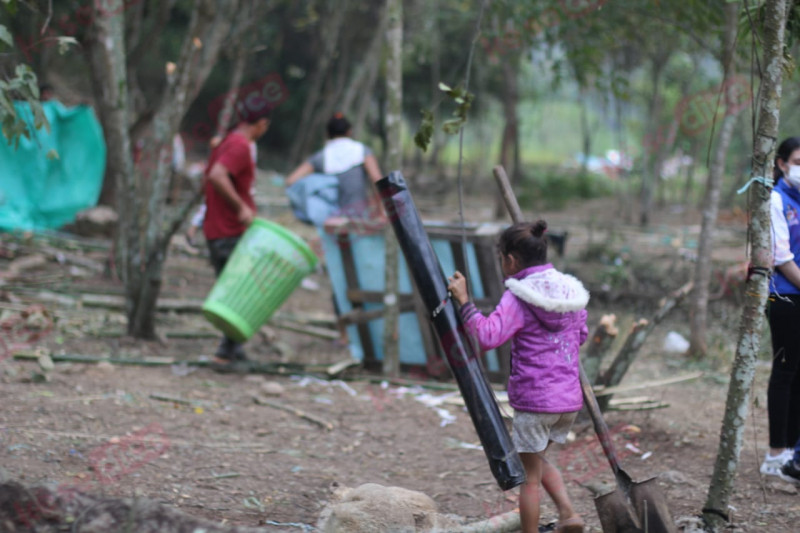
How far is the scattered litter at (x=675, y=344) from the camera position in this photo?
283 inches

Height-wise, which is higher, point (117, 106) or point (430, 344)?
point (117, 106)

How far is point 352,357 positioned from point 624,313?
3.18m

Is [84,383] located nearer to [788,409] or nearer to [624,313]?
[788,409]

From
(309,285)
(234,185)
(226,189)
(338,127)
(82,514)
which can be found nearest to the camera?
(82,514)

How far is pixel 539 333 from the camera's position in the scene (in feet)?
10.3

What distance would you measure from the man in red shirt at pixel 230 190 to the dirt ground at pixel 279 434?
2.77ft

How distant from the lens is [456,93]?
136 inches

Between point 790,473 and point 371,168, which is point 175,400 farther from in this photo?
point 790,473

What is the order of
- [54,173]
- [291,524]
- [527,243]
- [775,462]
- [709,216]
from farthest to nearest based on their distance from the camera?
[54,173] → [709,216] → [775,462] → [291,524] → [527,243]

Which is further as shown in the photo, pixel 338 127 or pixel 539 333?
pixel 338 127

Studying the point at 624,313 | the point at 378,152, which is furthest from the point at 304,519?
the point at 378,152

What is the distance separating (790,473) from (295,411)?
9.29 ft

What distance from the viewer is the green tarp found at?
10.2m

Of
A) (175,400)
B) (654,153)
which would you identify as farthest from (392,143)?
(654,153)
